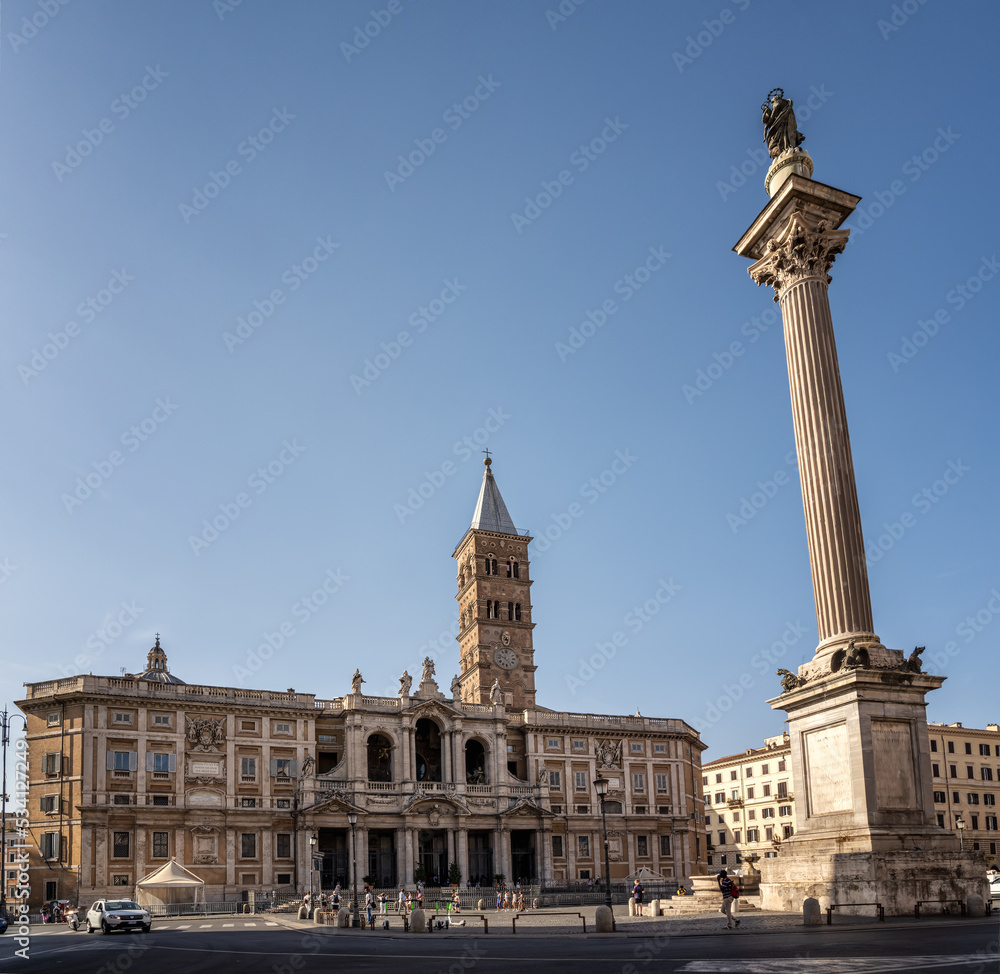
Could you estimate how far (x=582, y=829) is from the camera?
77.2 meters

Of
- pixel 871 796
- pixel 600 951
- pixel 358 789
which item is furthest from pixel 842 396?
pixel 358 789

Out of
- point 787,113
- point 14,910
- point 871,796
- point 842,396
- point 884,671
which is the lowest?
point 14,910

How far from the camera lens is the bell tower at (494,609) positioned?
8650cm

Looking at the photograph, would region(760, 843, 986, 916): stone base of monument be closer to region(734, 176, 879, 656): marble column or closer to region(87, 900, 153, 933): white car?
region(734, 176, 879, 656): marble column

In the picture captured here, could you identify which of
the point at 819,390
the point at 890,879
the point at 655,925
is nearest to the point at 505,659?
the point at 655,925

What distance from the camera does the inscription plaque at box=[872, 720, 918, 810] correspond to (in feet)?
75.7

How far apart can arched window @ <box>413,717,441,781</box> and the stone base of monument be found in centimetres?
5498

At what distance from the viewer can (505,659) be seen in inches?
3433

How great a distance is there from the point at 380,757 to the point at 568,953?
57.1 metres

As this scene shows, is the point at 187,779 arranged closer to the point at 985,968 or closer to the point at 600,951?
the point at 600,951

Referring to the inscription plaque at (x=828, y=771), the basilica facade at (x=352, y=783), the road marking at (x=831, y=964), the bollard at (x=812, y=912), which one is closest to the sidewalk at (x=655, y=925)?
the bollard at (x=812, y=912)

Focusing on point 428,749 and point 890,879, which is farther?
point 428,749

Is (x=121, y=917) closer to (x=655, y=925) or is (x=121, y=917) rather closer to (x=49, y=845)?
(x=655, y=925)

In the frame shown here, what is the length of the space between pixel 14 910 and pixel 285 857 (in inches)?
630
